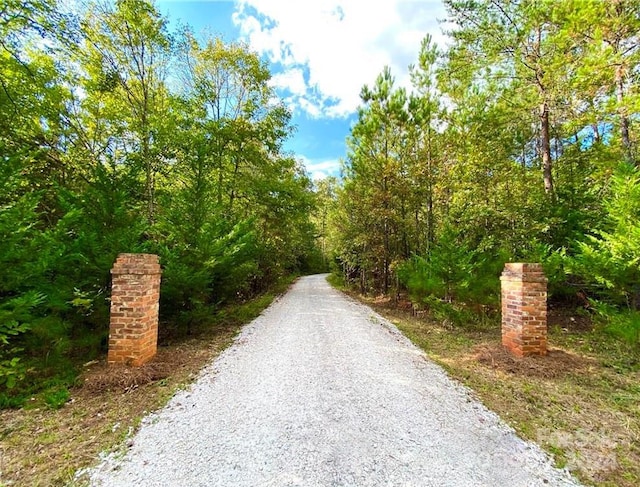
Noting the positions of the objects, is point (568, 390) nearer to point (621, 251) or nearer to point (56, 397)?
point (621, 251)

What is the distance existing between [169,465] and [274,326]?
4579 mm

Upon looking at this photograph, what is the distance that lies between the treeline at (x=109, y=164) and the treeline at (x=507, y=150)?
4717 mm

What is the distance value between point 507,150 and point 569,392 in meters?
7.72

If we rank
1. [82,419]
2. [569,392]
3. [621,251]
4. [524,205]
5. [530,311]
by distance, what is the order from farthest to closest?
1. [524,205]
2. [621,251]
3. [530,311]
4. [569,392]
5. [82,419]

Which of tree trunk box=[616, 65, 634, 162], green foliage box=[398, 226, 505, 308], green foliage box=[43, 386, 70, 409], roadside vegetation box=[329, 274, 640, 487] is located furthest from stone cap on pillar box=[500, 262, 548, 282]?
green foliage box=[43, 386, 70, 409]

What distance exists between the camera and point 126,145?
330 inches

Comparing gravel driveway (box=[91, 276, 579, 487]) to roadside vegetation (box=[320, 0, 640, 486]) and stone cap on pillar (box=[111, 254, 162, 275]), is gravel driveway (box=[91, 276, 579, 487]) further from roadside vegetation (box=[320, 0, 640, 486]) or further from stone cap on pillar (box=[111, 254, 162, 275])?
stone cap on pillar (box=[111, 254, 162, 275])

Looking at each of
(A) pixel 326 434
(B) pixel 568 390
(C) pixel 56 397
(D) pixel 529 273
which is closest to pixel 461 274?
(D) pixel 529 273

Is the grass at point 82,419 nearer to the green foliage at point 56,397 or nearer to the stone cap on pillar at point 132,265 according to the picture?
the green foliage at point 56,397

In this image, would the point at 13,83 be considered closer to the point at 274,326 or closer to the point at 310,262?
the point at 274,326

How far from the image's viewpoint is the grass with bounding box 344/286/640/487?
217 centimetres

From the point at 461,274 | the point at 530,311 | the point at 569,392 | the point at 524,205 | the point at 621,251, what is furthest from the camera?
the point at 524,205

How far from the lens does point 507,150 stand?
883cm

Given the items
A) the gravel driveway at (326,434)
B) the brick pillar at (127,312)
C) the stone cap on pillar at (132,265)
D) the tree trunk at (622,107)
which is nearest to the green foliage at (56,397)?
the brick pillar at (127,312)
